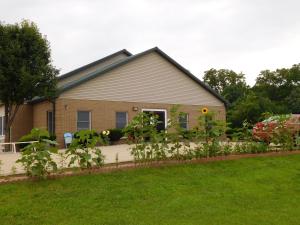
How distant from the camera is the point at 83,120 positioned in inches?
927

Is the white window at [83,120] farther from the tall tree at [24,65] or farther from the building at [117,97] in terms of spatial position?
the tall tree at [24,65]

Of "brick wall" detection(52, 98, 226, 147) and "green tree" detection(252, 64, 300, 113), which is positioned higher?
"green tree" detection(252, 64, 300, 113)

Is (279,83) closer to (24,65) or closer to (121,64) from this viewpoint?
(121,64)

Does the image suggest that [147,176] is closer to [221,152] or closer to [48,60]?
[221,152]

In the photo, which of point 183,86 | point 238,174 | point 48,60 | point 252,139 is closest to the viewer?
point 238,174

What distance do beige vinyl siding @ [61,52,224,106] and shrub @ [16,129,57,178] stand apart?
1545 centimetres

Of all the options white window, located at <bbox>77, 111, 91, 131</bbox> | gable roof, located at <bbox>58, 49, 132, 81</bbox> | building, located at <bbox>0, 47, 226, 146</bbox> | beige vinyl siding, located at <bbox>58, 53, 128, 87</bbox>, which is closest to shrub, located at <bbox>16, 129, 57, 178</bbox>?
building, located at <bbox>0, 47, 226, 146</bbox>

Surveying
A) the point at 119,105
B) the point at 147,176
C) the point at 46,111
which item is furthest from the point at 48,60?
the point at 147,176

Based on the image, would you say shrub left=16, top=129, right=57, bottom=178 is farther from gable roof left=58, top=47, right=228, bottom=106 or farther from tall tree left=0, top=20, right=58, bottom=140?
gable roof left=58, top=47, right=228, bottom=106

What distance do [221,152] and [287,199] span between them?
351 centimetres

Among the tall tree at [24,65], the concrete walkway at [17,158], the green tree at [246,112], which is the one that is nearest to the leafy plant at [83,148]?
the concrete walkway at [17,158]

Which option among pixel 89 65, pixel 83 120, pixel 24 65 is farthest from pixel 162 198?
pixel 89 65

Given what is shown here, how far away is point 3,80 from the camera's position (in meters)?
20.0

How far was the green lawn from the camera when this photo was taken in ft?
18.7
